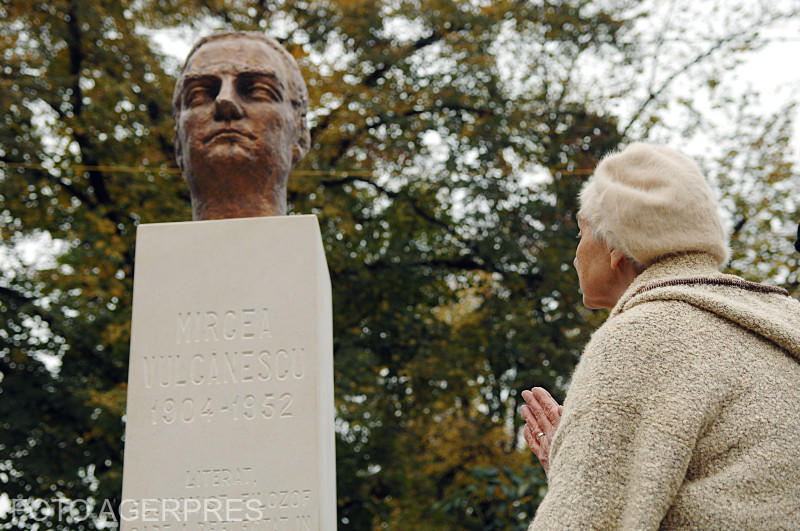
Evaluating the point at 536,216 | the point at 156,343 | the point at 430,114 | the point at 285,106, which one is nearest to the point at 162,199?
the point at 430,114

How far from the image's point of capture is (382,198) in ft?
32.7

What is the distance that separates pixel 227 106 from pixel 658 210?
8.14 ft

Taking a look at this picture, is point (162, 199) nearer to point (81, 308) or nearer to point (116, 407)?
point (81, 308)

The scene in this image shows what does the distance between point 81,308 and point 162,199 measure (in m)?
1.36

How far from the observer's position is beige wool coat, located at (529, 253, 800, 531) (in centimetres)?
119

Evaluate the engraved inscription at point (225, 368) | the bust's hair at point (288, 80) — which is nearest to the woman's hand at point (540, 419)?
the engraved inscription at point (225, 368)

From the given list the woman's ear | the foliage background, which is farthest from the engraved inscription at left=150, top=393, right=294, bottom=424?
the foliage background

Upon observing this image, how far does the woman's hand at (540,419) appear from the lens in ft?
5.50

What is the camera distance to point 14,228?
30.5 feet

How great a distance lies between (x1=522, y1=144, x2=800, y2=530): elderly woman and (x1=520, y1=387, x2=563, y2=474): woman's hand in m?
0.34

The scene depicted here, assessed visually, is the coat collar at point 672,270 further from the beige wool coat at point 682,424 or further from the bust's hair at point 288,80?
the bust's hair at point 288,80

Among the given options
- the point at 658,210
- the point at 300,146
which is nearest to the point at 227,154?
the point at 300,146

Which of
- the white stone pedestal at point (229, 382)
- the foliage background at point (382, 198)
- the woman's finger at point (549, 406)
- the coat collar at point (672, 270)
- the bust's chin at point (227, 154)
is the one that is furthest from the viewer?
the foliage background at point (382, 198)

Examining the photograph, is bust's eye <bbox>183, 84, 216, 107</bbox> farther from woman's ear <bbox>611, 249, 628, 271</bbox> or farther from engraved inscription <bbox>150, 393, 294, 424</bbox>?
woman's ear <bbox>611, 249, 628, 271</bbox>
